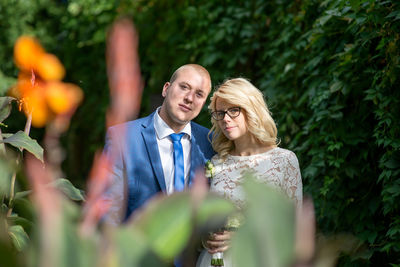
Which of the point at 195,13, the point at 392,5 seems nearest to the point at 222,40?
the point at 195,13

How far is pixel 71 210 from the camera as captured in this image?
48 centimetres

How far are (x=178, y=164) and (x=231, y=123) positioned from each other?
0.40m

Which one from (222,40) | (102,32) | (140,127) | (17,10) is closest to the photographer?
(140,127)

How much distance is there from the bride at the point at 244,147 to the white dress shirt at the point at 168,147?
209 millimetres

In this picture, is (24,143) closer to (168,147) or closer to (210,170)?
(168,147)

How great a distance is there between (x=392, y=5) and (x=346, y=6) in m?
0.42

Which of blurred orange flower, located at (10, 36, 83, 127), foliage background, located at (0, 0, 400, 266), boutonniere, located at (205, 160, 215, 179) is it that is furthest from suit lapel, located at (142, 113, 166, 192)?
blurred orange flower, located at (10, 36, 83, 127)

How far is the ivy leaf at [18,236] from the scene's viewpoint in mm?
1613

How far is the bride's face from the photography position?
306 cm

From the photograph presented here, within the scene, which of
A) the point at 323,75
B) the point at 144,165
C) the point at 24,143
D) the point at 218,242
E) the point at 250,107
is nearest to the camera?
the point at 24,143

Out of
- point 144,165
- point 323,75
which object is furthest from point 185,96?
point 323,75

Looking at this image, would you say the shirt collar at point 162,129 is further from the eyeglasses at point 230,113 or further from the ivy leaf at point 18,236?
the ivy leaf at point 18,236

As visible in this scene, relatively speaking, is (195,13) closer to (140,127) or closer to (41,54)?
(140,127)

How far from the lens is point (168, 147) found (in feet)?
10.2
